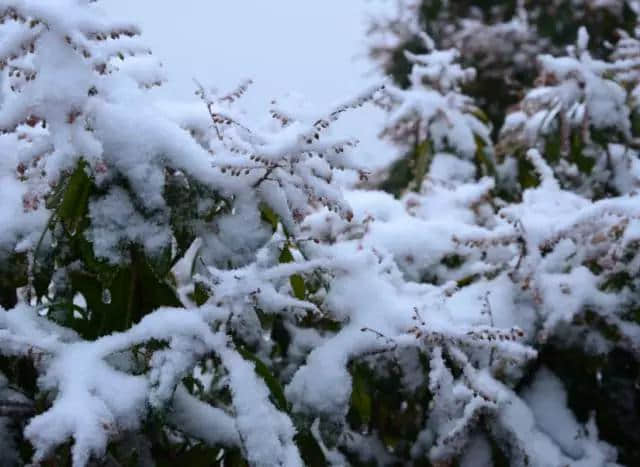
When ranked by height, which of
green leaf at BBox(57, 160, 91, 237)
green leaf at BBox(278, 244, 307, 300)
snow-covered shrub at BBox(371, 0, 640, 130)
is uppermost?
green leaf at BBox(57, 160, 91, 237)

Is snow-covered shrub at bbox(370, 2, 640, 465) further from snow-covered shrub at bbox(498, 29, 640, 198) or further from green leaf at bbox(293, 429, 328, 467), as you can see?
green leaf at bbox(293, 429, 328, 467)

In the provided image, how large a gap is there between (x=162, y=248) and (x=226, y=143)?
0.28 meters

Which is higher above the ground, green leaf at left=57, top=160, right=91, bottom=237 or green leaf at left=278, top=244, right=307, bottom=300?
green leaf at left=57, top=160, right=91, bottom=237

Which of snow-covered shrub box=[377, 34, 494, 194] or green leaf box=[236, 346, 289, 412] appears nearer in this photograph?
green leaf box=[236, 346, 289, 412]

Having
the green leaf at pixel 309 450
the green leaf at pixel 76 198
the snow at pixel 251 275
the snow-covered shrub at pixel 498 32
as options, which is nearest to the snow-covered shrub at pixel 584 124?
the snow at pixel 251 275

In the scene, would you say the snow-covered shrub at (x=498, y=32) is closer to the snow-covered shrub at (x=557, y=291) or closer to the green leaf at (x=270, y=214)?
the snow-covered shrub at (x=557, y=291)

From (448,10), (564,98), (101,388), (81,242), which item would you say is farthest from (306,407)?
(448,10)

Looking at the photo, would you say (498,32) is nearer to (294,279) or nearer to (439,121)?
(439,121)

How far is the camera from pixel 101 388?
98cm

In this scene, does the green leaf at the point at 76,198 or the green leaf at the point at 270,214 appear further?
the green leaf at the point at 270,214

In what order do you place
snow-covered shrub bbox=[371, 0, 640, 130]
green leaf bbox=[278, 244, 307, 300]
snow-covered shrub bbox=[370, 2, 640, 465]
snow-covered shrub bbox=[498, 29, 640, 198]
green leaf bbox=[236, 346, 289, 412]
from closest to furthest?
green leaf bbox=[236, 346, 289, 412] < green leaf bbox=[278, 244, 307, 300] < snow-covered shrub bbox=[370, 2, 640, 465] < snow-covered shrub bbox=[498, 29, 640, 198] < snow-covered shrub bbox=[371, 0, 640, 130]

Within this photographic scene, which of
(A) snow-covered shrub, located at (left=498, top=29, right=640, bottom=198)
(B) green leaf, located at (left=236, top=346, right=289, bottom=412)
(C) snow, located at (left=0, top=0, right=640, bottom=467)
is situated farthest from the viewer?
(A) snow-covered shrub, located at (left=498, top=29, right=640, bottom=198)

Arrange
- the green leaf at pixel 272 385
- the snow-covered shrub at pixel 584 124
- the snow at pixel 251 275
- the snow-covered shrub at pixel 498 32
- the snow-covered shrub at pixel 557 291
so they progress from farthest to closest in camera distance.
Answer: the snow-covered shrub at pixel 498 32, the snow-covered shrub at pixel 584 124, the snow-covered shrub at pixel 557 291, the green leaf at pixel 272 385, the snow at pixel 251 275

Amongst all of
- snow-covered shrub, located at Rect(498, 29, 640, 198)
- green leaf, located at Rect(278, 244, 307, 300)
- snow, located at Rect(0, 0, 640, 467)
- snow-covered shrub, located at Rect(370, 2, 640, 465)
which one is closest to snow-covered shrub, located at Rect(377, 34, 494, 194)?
snow-covered shrub, located at Rect(498, 29, 640, 198)
